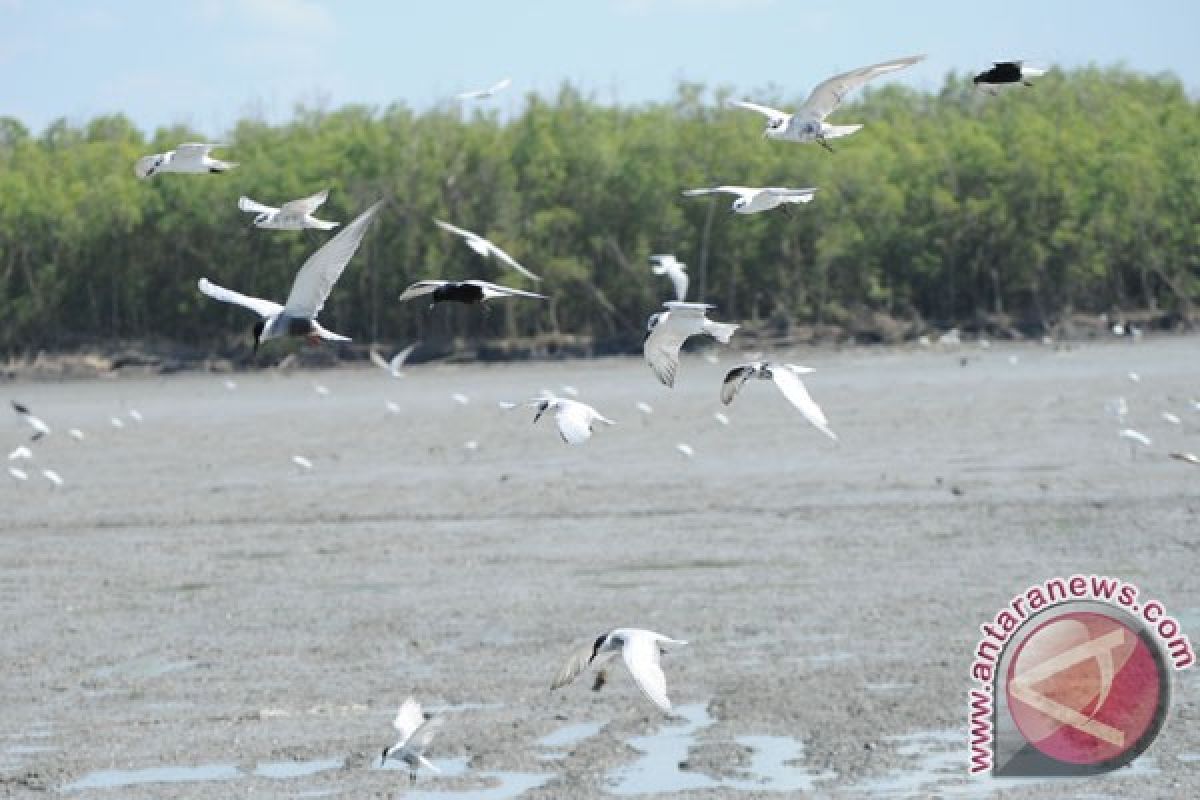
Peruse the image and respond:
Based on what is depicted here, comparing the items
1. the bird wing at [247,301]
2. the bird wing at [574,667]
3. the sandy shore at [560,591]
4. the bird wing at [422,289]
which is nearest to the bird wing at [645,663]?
the bird wing at [574,667]

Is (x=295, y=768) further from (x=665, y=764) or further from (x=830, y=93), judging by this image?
→ (x=830, y=93)

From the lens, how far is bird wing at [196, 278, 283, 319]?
9.78 m

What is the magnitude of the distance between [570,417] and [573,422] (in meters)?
0.17

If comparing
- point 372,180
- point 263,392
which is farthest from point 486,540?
point 372,180

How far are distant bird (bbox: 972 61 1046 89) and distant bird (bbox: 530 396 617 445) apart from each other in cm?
216

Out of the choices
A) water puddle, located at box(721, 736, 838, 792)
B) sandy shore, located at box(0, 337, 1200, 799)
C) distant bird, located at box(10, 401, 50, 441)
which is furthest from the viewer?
distant bird, located at box(10, 401, 50, 441)

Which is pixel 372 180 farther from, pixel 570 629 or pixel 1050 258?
pixel 570 629

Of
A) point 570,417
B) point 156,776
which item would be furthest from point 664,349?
point 156,776

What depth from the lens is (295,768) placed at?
15.6m

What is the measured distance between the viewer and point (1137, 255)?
88.8 meters

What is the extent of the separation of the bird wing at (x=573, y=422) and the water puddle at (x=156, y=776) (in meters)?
5.73

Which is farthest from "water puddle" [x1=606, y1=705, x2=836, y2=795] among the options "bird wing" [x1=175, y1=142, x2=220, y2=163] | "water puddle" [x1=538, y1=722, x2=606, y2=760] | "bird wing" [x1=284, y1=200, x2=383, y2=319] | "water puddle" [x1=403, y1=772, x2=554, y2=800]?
"bird wing" [x1=284, y1=200, x2=383, y2=319]

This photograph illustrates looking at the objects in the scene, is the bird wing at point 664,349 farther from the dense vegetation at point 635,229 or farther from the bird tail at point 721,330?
the dense vegetation at point 635,229

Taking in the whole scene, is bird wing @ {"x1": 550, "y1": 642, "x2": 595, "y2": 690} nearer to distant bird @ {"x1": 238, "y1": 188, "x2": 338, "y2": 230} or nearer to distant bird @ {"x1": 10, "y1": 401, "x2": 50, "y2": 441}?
distant bird @ {"x1": 238, "y1": 188, "x2": 338, "y2": 230}
